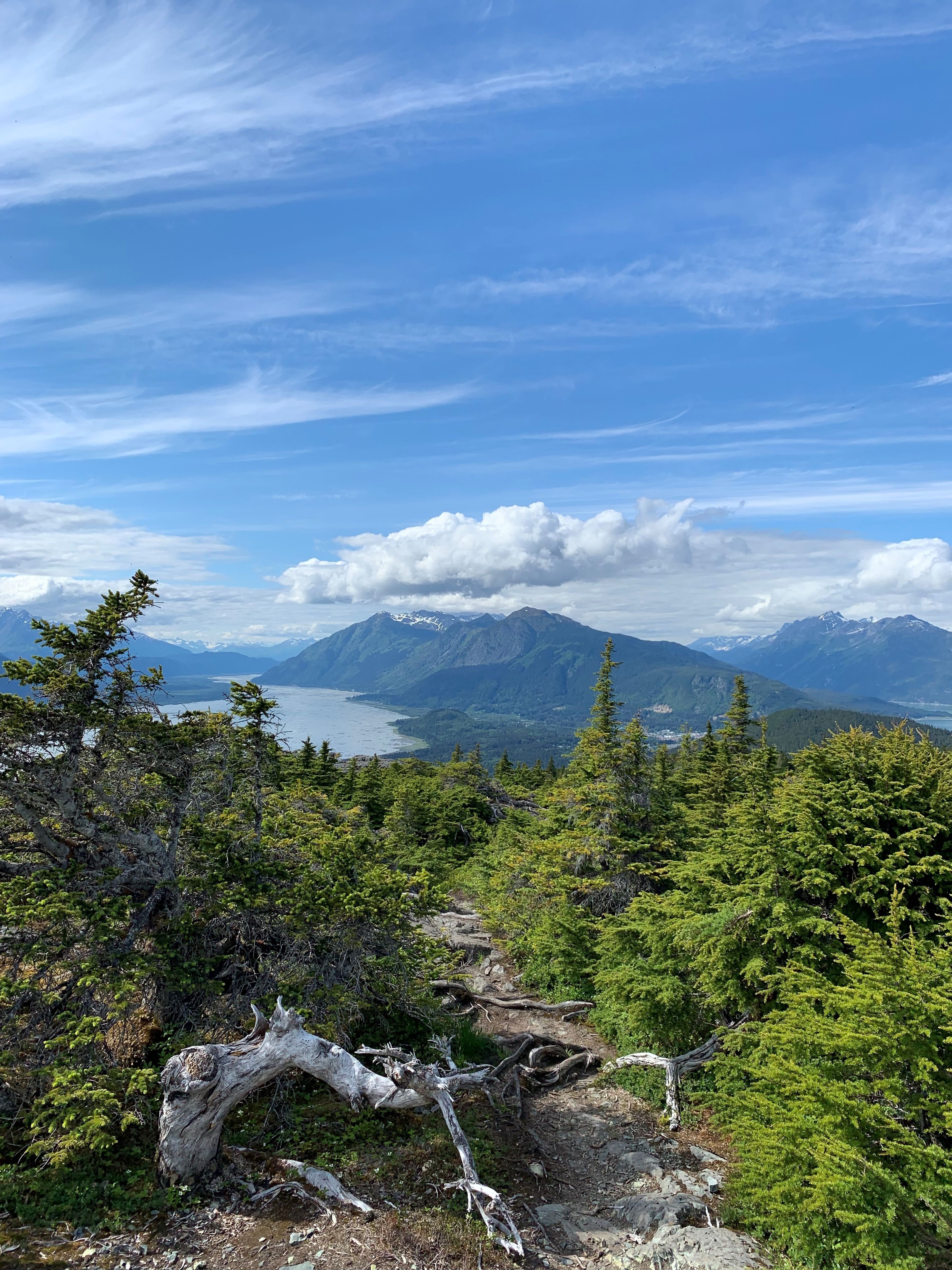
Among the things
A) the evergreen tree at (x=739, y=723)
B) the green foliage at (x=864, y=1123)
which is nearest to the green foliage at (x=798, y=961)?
the green foliage at (x=864, y=1123)

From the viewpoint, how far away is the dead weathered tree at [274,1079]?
29.2 ft

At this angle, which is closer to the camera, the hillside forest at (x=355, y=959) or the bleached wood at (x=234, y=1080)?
the hillside forest at (x=355, y=959)

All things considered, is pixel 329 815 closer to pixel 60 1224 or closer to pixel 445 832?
pixel 445 832

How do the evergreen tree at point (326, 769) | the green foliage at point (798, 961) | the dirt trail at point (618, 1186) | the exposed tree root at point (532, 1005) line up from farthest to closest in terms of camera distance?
the evergreen tree at point (326, 769) → the exposed tree root at point (532, 1005) → the dirt trail at point (618, 1186) → the green foliage at point (798, 961)

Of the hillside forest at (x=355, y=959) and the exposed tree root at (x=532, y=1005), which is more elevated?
the hillside forest at (x=355, y=959)

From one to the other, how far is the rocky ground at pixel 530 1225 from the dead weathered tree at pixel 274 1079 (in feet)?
1.75

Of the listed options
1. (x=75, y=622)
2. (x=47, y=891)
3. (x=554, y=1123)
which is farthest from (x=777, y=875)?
(x=75, y=622)

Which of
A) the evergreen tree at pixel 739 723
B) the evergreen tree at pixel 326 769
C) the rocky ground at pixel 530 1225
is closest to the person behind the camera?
the rocky ground at pixel 530 1225

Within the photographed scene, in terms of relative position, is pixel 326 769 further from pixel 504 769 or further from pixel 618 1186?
pixel 618 1186

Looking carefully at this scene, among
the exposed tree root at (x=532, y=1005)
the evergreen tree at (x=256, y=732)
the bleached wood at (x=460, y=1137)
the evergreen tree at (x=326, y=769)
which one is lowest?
the exposed tree root at (x=532, y=1005)

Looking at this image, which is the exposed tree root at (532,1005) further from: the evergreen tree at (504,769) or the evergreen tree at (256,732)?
the evergreen tree at (504,769)

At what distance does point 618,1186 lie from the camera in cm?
1173

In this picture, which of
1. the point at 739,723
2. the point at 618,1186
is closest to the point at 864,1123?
the point at 618,1186

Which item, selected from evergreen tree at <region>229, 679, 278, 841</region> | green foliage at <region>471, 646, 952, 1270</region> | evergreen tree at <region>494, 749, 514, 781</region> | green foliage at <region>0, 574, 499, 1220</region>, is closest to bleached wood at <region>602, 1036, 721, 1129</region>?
green foliage at <region>471, 646, 952, 1270</region>
